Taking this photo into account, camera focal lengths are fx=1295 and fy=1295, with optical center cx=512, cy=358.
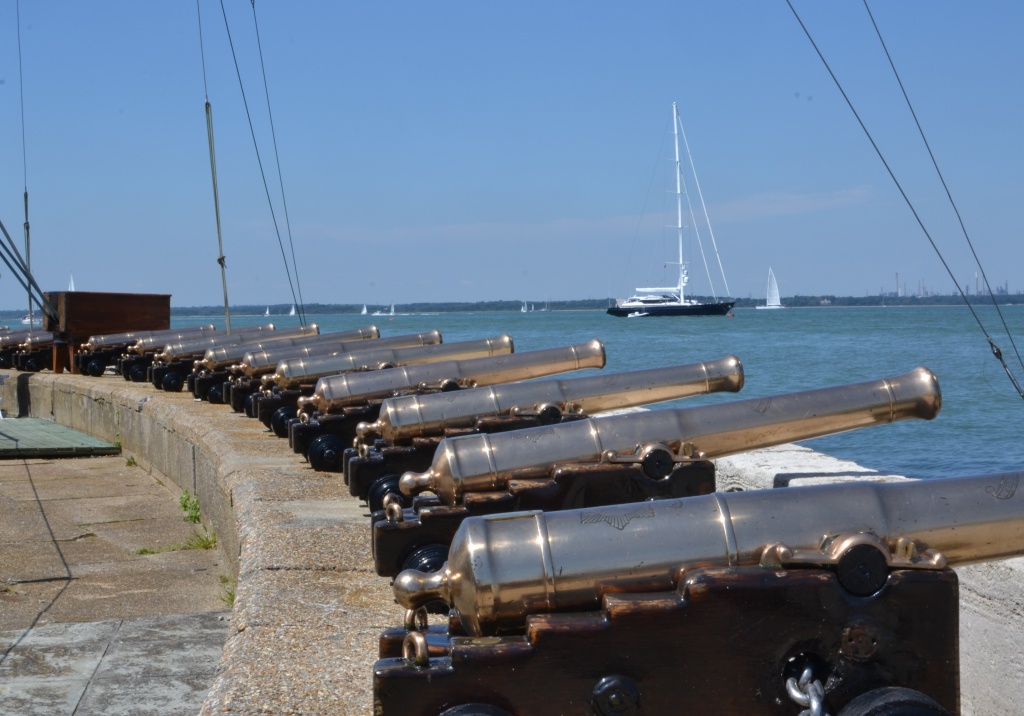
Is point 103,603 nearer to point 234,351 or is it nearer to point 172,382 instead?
point 234,351

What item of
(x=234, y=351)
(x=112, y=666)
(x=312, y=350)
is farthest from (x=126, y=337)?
(x=112, y=666)

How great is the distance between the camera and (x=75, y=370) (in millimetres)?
14812

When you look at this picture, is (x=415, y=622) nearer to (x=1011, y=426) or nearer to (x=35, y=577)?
(x=35, y=577)

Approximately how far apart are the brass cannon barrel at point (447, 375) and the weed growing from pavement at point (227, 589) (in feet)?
4.36

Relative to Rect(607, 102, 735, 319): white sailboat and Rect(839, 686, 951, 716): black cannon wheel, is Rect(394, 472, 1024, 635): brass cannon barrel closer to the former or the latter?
Rect(839, 686, 951, 716): black cannon wheel

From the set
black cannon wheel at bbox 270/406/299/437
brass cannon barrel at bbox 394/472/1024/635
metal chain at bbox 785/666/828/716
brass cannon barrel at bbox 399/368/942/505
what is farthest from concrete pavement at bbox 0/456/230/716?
metal chain at bbox 785/666/828/716

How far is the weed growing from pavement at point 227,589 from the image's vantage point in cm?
519

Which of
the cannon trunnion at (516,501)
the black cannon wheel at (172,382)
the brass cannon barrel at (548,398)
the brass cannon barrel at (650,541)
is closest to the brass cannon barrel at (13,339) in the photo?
the black cannon wheel at (172,382)

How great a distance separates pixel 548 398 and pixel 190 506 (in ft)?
9.32

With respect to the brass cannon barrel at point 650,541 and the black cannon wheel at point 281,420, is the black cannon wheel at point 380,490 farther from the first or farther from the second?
the black cannon wheel at point 281,420

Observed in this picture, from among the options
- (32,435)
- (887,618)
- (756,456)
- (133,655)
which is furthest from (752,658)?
(32,435)

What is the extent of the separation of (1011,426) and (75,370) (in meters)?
10.5

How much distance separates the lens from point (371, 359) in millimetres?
8523

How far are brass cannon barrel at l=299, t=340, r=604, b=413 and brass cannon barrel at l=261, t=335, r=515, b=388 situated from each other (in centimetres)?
95
